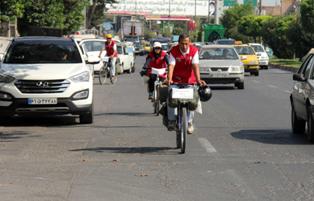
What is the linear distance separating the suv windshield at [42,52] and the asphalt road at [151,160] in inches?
50.6

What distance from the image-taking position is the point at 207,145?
1284cm

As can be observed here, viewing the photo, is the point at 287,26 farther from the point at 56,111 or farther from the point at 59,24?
the point at 56,111

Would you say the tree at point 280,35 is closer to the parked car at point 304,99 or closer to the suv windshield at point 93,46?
the suv windshield at point 93,46

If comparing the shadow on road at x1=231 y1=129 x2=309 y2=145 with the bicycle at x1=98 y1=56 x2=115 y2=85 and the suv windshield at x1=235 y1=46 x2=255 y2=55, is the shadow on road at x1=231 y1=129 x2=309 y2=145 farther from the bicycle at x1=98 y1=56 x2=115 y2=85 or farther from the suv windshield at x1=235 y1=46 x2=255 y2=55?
the suv windshield at x1=235 y1=46 x2=255 y2=55

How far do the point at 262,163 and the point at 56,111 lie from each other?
5711 millimetres

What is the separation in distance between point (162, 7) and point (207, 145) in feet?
292

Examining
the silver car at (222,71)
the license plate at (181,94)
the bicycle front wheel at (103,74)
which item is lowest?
the bicycle front wheel at (103,74)

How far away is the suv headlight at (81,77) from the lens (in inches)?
618

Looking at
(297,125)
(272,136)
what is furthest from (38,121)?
(297,125)

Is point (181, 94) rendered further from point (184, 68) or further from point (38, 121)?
point (38, 121)

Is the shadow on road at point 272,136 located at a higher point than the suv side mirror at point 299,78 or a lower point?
lower

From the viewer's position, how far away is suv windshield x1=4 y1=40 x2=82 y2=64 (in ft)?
54.4

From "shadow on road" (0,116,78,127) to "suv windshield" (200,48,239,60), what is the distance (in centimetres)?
1207

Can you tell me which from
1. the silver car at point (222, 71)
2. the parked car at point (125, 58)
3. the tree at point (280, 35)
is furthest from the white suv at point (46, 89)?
the tree at point (280, 35)
